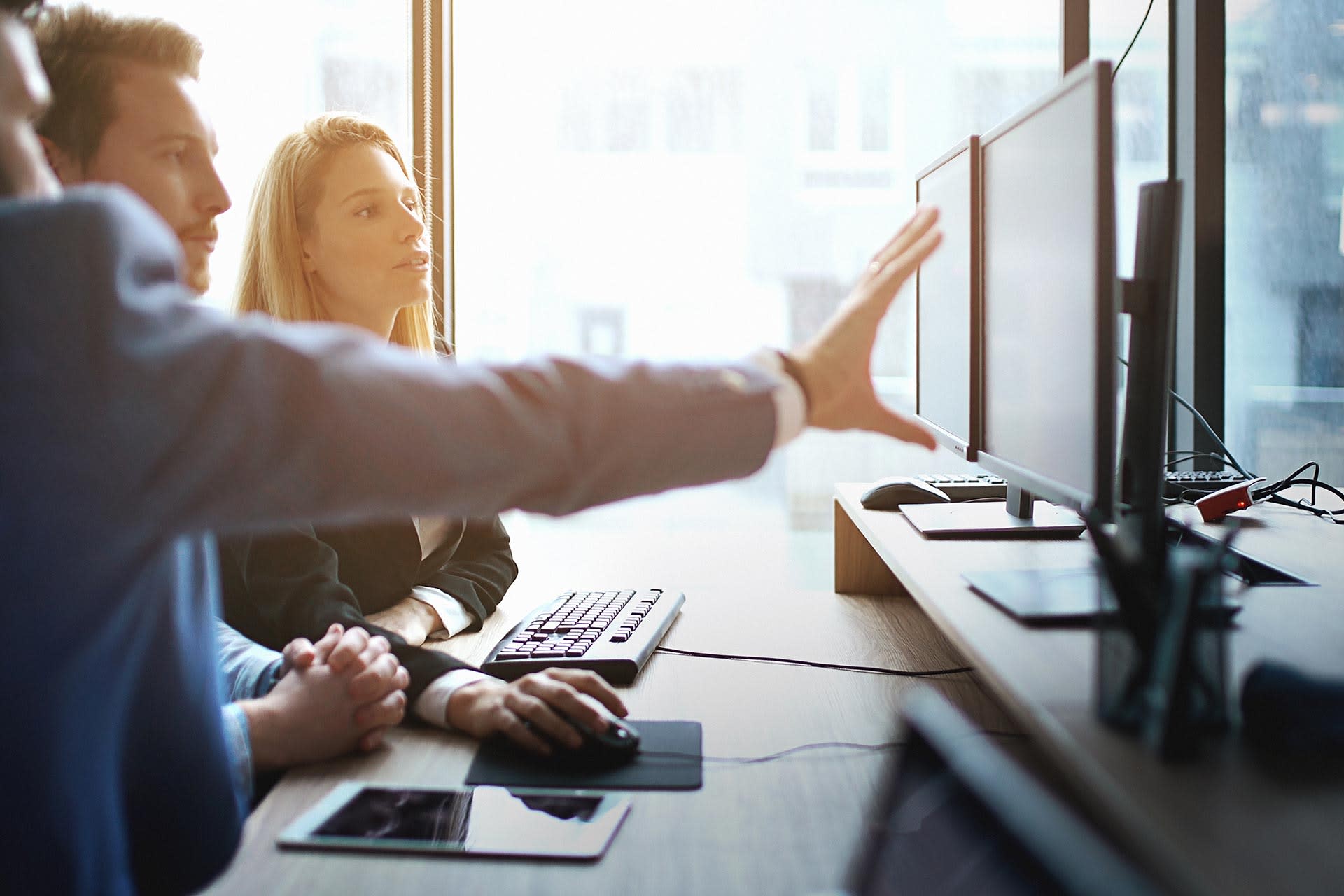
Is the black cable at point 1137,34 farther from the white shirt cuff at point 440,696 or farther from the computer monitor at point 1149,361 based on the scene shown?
the white shirt cuff at point 440,696

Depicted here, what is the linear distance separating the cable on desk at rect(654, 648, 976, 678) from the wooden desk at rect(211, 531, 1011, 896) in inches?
0.6

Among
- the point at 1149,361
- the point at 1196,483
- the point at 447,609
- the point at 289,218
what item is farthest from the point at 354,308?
the point at 1196,483

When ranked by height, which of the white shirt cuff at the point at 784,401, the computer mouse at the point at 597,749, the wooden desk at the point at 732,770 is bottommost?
the wooden desk at the point at 732,770

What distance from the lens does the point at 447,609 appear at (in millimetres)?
1405

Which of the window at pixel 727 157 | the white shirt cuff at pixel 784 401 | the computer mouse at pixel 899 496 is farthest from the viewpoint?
the window at pixel 727 157

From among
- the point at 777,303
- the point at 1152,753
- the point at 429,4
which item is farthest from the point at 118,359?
the point at 429,4

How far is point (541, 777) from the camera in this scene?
0.86 m

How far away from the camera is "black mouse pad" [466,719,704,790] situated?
848mm

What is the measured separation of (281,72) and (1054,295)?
1965mm

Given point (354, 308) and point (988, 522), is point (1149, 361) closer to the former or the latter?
point (988, 522)

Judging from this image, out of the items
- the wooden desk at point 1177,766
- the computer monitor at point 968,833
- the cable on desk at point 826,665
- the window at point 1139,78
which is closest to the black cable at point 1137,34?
the window at point 1139,78

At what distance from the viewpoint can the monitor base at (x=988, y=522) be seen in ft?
4.29

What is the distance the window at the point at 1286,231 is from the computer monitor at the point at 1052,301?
3.77ft

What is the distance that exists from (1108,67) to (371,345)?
2.14 feet
